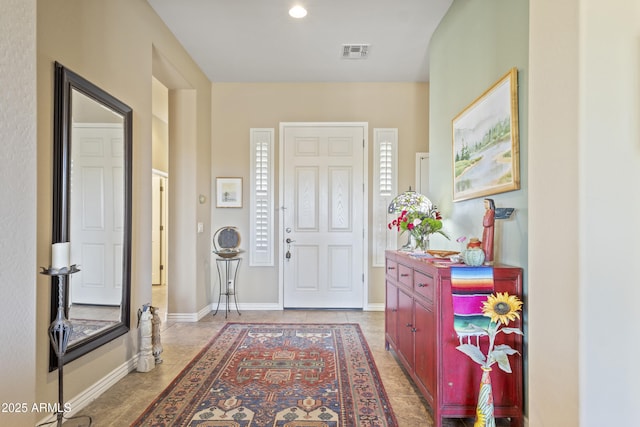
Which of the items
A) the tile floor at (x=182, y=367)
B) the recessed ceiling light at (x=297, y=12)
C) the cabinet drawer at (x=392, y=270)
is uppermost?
the recessed ceiling light at (x=297, y=12)

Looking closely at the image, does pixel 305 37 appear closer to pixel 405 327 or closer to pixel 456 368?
pixel 405 327

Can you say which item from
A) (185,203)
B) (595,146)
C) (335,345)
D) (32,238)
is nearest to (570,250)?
(595,146)

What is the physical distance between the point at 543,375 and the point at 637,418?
277 millimetres

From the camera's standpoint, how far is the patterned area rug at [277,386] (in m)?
2.04

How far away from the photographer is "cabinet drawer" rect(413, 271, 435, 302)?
1.99 meters

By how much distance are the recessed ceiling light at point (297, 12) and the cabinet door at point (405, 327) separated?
2502 mm

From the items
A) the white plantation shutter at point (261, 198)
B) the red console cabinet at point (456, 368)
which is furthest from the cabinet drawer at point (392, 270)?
the white plantation shutter at point (261, 198)

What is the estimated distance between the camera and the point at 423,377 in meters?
2.11

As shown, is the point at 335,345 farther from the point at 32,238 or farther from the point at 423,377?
the point at 32,238

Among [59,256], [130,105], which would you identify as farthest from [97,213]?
[130,105]

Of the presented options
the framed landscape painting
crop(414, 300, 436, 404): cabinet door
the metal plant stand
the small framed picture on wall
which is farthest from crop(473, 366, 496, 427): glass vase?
the small framed picture on wall

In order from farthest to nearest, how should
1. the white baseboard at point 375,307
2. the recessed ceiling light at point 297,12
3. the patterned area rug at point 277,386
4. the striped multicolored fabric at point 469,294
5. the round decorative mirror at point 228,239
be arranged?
the white baseboard at point 375,307
the round decorative mirror at point 228,239
the recessed ceiling light at point 297,12
the patterned area rug at point 277,386
the striped multicolored fabric at point 469,294

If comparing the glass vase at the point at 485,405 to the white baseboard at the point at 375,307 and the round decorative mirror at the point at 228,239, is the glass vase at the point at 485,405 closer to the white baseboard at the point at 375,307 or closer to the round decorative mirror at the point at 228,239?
the white baseboard at the point at 375,307

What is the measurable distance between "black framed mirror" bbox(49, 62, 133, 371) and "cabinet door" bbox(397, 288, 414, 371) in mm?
2080
